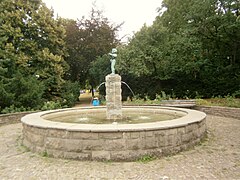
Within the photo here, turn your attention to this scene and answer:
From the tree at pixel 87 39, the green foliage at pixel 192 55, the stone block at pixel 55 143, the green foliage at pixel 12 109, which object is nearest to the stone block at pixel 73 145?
the stone block at pixel 55 143

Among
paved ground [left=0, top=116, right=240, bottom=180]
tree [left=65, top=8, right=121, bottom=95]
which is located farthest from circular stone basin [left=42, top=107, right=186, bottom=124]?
tree [left=65, top=8, right=121, bottom=95]

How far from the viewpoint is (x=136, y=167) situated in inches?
178

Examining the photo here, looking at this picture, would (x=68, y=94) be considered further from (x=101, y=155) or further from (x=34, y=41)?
(x=101, y=155)

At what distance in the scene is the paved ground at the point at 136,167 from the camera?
4141 mm

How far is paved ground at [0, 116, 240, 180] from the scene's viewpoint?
13.6ft

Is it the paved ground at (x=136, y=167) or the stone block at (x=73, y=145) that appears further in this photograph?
the stone block at (x=73, y=145)

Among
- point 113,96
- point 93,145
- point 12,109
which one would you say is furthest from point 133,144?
point 12,109

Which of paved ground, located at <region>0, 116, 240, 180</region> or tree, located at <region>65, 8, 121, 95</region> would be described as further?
tree, located at <region>65, 8, 121, 95</region>

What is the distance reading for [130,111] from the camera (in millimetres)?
9969

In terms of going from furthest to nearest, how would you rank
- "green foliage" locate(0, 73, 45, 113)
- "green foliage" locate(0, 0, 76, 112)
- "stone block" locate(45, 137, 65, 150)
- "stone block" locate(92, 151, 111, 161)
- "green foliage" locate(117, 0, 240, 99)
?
"green foliage" locate(0, 0, 76, 112) < "green foliage" locate(117, 0, 240, 99) < "green foliage" locate(0, 73, 45, 113) < "stone block" locate(45, 137, 65, 150) < "stone block" locate(92, 151, 111, 161)

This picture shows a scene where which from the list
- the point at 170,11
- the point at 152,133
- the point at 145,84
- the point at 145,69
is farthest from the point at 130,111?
the point at 170,11

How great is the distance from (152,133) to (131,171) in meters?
0.98

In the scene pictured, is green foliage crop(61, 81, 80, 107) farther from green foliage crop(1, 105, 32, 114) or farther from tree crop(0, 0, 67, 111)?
green foliage crop(1, 105, 32, 114)

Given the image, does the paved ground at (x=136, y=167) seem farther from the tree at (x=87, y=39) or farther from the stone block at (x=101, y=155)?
the tree at (x=87, y=39)
